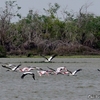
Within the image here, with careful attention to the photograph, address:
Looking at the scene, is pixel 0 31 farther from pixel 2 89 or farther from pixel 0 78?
pixel 2 89

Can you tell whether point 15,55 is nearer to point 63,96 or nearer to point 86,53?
point 86,53

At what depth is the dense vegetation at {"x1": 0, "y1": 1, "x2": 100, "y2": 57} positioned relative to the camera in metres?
59.9

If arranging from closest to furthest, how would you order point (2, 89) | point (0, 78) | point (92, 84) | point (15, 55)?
point (2, 89), point (92, 84), point (0, 78), point (15, 55)

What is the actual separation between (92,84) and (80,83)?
70 centimetres

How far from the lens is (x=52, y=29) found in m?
69.2

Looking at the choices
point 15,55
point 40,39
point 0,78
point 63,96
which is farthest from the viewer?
point 40,39

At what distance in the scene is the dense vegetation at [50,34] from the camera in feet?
197

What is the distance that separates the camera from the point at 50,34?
67375mm

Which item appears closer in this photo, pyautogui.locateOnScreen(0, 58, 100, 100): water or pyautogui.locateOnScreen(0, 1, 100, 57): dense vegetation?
pyautogui.locateOnScreen(0, 58, 100, 100): water

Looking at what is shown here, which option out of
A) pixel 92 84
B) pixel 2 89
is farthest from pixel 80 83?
pixel 2 89

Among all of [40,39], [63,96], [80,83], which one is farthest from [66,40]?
[63,96]

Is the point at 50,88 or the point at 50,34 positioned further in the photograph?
the point at 50,34

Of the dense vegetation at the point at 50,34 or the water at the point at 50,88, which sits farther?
the dense vegetation at the point at 50,34

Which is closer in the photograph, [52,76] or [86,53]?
[52,76]
